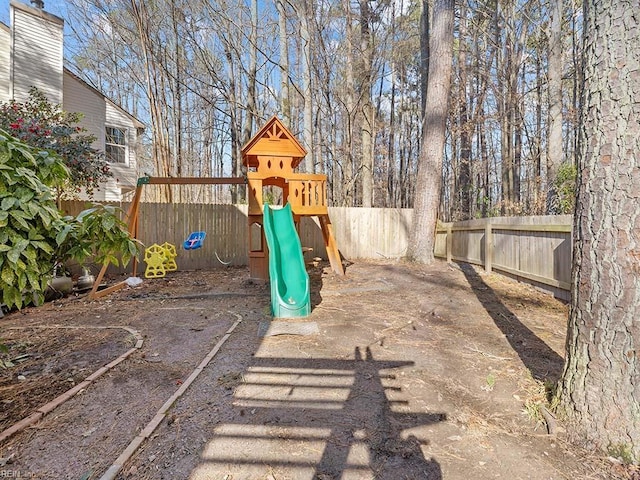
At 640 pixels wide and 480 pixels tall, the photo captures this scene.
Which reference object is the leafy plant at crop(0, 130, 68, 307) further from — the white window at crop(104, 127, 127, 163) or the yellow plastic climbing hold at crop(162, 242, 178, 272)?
the white window at crop(104, 127, 127, 163)

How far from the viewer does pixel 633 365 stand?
5.30 ft

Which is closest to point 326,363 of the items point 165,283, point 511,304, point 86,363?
point 86,363

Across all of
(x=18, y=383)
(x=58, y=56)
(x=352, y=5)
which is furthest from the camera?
(x=352, y=5)

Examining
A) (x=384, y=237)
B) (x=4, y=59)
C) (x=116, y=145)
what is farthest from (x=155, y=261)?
(x=116, y=145)

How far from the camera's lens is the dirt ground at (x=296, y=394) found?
1557 millimetres

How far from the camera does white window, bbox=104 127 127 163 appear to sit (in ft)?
A: 38.8

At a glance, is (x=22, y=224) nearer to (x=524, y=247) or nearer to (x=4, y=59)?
(x=524, y=247)

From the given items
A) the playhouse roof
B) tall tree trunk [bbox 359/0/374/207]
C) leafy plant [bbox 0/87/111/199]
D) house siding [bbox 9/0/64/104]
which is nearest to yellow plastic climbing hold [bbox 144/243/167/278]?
leafy plant [bbox 0/87/111/199]

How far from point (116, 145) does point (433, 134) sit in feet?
36.5

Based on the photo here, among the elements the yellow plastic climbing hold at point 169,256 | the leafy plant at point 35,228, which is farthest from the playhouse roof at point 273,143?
the leafy plant at point 35,228

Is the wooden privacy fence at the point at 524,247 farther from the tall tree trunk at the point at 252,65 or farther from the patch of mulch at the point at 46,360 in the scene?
the tall tree trunk at the point at 252,65

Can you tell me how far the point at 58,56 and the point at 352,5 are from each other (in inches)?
353

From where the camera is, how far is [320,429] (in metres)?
1.80

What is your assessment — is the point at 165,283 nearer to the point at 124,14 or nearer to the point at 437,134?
the point at 437,134
